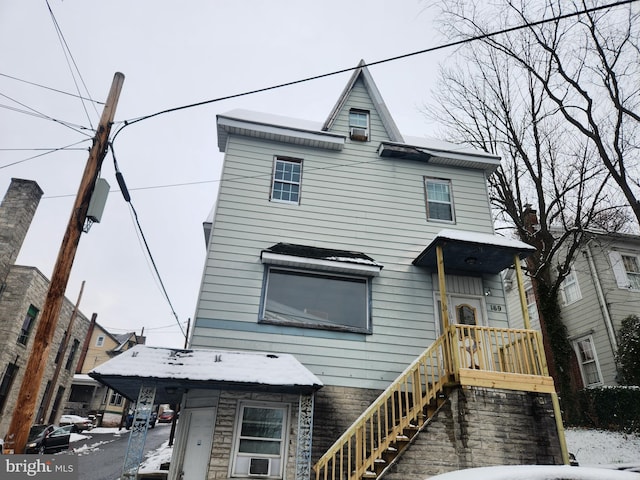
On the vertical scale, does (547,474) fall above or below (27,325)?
below

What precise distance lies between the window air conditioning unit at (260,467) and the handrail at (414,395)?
1054 mm

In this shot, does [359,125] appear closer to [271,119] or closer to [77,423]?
[271,119]

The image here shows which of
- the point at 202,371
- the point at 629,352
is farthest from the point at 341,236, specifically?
the point at 629,352

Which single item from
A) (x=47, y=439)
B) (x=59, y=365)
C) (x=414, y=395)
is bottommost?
(x=47, y=439)

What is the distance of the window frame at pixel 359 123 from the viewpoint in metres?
12.2

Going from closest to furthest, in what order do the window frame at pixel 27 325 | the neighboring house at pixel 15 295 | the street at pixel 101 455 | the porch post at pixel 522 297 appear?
the porch post at pixel 522 297
the street at pixel 101 455
the neighboring house at pixel 15 295
the window frame at pixel 27 325

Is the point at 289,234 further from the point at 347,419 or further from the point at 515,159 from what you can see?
the point at 515,159

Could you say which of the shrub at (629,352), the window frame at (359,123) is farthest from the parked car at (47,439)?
the shrub at (629,352)

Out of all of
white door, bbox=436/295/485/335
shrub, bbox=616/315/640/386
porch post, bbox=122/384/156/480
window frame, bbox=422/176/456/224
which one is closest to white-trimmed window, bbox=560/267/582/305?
shrub, bbox=616/315/640/386

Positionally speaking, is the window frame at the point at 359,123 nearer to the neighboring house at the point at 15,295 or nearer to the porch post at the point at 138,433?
the porch post at the point at 138,433

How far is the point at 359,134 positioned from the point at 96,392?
3910cm

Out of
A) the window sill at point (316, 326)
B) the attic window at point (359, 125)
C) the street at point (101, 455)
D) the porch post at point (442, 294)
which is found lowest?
the street at point (101, 455)

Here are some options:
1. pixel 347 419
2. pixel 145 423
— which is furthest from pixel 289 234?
pixel 145 423

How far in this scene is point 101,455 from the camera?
18906 millimetres
